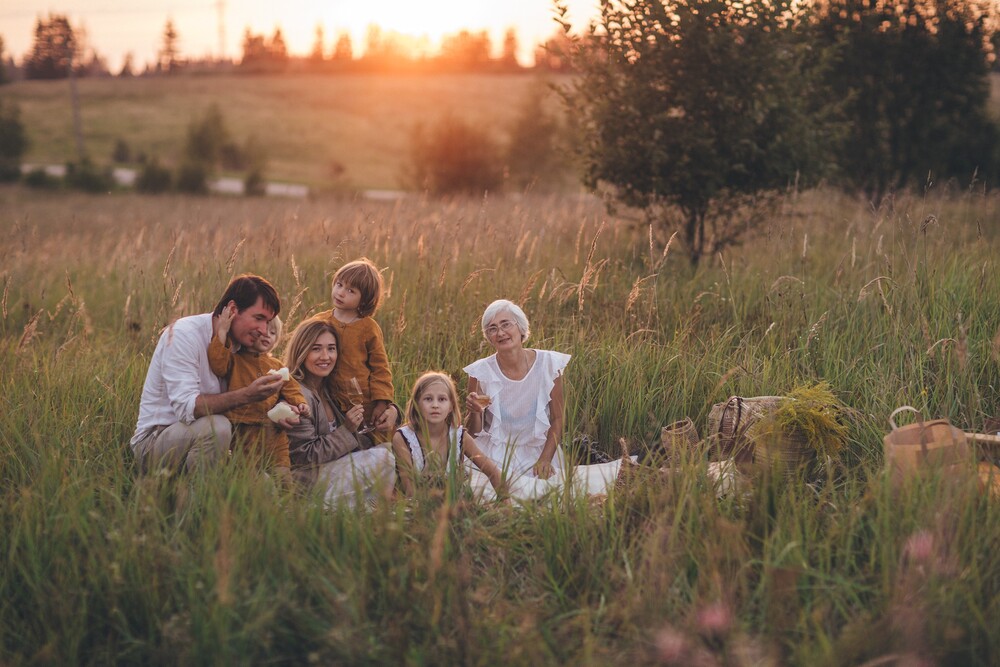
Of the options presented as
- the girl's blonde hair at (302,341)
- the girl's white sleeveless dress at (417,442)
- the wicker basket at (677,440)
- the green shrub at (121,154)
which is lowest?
the girl's white sleeveless dress at (417,442)

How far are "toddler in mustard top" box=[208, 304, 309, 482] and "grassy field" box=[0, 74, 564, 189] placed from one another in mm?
34994

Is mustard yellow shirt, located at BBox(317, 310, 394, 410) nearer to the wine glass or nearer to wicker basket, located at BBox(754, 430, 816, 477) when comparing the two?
the wine glass

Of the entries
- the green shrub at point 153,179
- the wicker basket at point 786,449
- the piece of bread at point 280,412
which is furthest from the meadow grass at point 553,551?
the green shrub at point 153,179

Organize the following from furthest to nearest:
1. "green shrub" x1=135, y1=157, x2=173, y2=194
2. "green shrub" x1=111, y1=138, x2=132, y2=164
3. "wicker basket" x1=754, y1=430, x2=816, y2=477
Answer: "green shrub" x1=111, y1=138, x2=132, y2=164
"green shrub" x1=135, y1=157, x2=173, y2=194
"wicker basket" x1=754, y1=430, x2=816, y2=477

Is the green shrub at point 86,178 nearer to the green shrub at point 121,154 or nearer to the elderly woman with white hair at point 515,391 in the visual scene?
the green shrub at point 121,154

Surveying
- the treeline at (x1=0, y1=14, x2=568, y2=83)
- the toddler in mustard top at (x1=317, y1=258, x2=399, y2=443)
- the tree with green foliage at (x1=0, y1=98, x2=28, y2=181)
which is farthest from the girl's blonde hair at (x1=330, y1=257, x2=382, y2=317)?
the treeline at (x1=0, y1=14, x2=568, y2=83)

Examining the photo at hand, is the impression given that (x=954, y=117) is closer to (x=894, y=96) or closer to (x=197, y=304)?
(x=894, y=96)

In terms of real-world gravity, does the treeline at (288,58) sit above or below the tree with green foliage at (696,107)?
above

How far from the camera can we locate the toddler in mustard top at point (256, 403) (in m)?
3.93

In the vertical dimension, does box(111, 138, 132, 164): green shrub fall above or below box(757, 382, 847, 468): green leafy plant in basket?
above

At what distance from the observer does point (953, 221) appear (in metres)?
7.30

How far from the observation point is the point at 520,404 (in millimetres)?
4688

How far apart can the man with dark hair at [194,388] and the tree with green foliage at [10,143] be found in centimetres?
3511

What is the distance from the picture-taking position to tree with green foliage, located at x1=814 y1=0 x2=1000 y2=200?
11844mm
